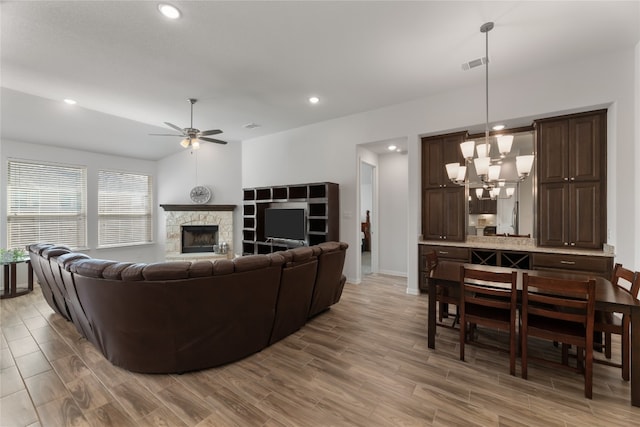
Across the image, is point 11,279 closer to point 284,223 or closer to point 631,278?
point 284,223

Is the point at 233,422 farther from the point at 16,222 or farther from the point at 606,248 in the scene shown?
the point at 16,222

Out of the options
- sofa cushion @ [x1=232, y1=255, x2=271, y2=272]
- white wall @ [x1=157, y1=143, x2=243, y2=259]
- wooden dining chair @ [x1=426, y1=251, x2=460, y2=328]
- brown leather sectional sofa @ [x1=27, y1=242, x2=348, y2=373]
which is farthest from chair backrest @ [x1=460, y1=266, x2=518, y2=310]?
white wall @ [x1=157, y1=143, x2=243, y2=259]

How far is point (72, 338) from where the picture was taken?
2904mm

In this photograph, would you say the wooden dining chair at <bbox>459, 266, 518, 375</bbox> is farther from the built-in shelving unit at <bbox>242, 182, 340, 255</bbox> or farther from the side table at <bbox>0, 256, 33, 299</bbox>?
the side table at <bbox>0, 256, 33, 299</bbox>

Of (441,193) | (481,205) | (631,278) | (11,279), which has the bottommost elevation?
(11,279)

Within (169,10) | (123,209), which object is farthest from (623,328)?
(123,209)

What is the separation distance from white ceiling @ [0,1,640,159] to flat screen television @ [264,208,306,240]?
203cm

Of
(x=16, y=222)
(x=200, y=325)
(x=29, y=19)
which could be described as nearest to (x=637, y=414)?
(x=200, y=325)

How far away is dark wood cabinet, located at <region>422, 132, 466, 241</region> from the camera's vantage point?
4223 mm

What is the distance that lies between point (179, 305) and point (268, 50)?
2748 mm

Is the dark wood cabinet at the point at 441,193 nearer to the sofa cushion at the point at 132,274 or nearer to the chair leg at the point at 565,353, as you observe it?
the chair leg at the point at 565,353

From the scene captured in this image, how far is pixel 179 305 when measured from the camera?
6.78 ft

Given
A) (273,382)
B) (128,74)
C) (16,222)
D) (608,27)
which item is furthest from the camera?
(16,222)

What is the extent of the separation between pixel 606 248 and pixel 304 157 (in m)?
4.82
